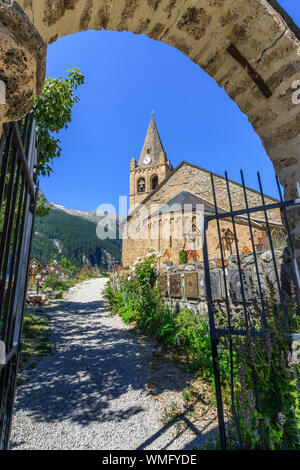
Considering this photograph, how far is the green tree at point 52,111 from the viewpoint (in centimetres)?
360

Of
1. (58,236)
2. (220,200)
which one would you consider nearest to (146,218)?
(220,200)

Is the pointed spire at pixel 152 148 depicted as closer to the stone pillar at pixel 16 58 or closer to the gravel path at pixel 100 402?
the gravel path at pixel 100 402

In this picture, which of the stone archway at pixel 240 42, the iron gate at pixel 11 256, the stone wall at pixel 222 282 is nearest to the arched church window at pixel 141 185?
the stone wall at pixel 222 282

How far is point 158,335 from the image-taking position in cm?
508

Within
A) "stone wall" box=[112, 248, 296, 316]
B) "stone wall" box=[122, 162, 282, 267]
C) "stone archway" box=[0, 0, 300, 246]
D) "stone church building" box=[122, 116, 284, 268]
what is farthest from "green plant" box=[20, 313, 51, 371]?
"stone wall" box=[122, 162, 282, 267]

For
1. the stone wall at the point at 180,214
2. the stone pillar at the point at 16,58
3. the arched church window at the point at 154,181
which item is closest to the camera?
the stone pillar at the point at 16,58

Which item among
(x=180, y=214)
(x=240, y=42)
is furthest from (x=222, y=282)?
(x=180, y=214)

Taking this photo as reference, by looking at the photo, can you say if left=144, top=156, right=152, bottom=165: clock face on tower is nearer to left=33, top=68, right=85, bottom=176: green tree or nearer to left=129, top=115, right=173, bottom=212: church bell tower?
left=129, top=115, right=173, bottom=212: church bell tower

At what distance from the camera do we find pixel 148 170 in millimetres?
31344

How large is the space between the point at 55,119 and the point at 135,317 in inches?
211

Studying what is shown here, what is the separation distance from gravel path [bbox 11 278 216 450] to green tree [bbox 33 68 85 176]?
3400 mm

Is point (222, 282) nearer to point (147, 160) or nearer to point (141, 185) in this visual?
point (141, 185)

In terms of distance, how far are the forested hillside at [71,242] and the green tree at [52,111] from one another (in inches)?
2034

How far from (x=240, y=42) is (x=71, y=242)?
65223mm
